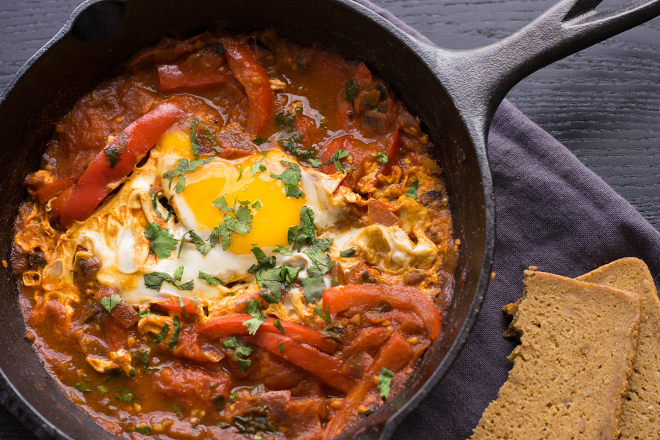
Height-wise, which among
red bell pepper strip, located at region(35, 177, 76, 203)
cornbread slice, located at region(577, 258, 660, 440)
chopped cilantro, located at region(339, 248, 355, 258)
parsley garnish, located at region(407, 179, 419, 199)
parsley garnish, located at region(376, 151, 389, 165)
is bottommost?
cornbread slice, located at region(577, 258, 660, 440)

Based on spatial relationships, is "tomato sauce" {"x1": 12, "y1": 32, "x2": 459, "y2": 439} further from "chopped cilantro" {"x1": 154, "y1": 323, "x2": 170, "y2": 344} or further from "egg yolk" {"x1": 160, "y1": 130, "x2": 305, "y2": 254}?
"egg yolk" {"x1": 160, "y1": 130, "x2": 305, "y2": 254}

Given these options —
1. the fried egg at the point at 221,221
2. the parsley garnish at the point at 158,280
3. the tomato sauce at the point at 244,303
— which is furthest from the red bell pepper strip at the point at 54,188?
the parsley garnish at the point at 158,280

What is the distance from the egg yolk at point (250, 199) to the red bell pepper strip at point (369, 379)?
97 centimetres

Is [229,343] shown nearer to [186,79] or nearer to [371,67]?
[186,79]

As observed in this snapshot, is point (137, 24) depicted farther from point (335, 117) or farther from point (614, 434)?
point (614, 434)

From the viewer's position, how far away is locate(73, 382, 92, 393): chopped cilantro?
3.94 m

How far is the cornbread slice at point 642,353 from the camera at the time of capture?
4.29 meters

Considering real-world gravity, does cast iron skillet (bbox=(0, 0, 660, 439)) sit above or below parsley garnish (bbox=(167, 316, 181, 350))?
above

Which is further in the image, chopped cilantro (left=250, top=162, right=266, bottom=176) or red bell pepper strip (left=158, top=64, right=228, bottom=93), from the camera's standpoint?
red bell pepper strip (left=158, top=64, right=228, bottom=93)

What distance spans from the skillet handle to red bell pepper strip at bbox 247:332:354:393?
1.71 metres

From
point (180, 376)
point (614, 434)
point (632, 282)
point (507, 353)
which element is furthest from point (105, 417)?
point (632, 282)

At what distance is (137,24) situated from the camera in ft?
14.0

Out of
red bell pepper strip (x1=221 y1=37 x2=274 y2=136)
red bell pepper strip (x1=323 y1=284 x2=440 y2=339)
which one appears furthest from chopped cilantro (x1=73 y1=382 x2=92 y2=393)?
red bell pepper strip (x1=221 y1=37 x2=274 y2=136)

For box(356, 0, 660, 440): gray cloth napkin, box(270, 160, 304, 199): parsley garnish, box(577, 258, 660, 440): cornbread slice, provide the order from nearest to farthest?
box(270, 160, 304, 199): parsley garnish, box(577, 258, 660, 440): cornbread slice, box(356, 0, 660, 440): gray cloth napkin
